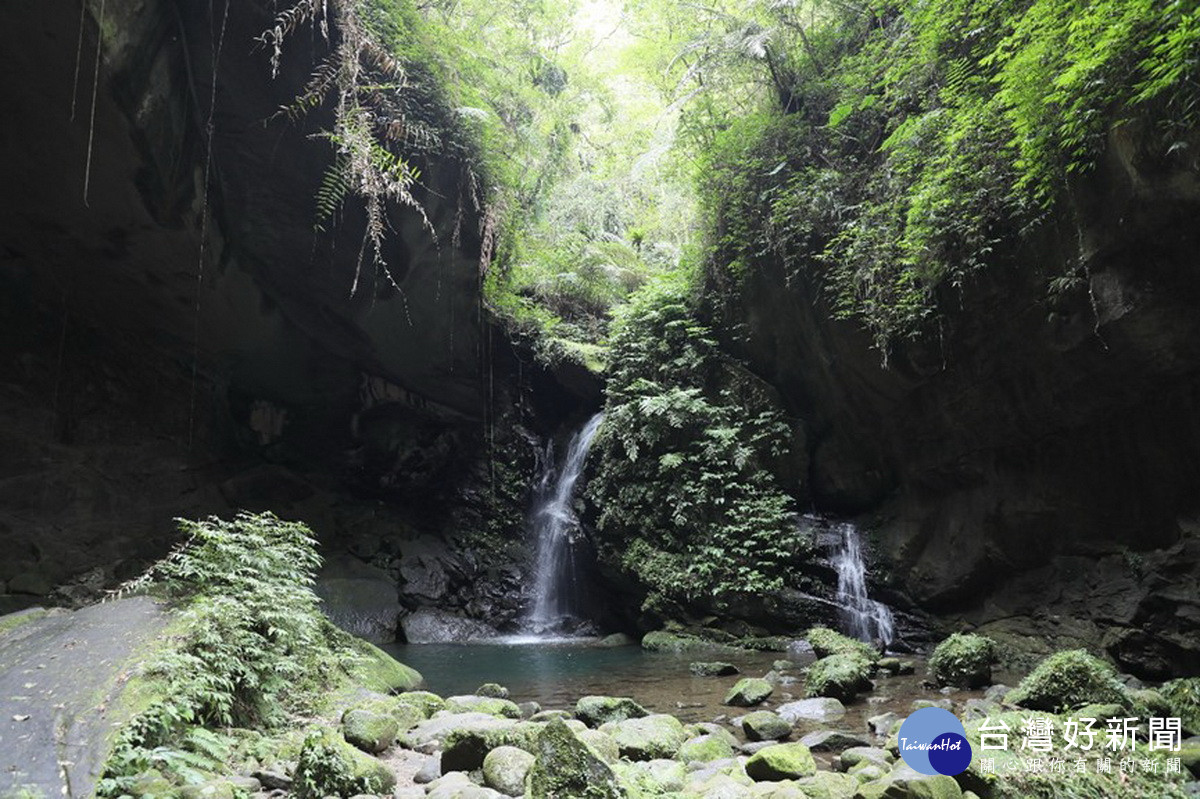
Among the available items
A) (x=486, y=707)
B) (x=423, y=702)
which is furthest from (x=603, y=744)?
(x=423, y=702)

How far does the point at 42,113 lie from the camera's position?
299 inches

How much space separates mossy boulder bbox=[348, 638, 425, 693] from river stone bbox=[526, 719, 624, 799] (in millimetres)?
2873

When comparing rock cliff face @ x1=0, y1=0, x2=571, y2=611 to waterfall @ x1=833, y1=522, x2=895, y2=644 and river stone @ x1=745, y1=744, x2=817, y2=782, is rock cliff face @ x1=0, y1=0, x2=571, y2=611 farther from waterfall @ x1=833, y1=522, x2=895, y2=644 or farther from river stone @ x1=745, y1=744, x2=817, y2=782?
river stone @ x1=745, y1=744, x2=817, y2=782

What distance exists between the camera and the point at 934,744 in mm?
3205

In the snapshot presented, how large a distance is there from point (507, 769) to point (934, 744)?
6.90ft

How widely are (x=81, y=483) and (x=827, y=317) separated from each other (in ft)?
42.3

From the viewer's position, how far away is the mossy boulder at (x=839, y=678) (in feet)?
19.3

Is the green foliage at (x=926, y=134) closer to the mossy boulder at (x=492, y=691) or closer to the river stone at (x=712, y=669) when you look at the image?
the river stone at (x=712, y=669)

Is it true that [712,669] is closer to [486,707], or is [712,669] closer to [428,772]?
[486,707]

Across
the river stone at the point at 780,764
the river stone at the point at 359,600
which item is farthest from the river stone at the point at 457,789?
the river stone at the point at 359,600

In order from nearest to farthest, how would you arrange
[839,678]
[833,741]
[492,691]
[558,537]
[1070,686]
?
[833,741] < [1070,686] < [839,678] < [492,691] < [558,537]

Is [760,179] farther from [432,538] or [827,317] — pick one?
[432,538]

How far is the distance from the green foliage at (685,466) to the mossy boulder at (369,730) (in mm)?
6786

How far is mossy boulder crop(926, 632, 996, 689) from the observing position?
621 cm
